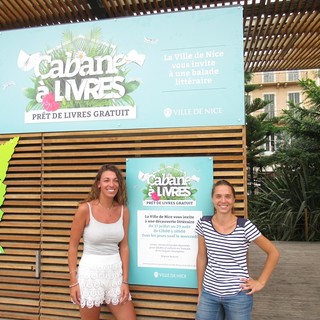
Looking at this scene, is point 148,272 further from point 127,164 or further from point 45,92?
point 45,92

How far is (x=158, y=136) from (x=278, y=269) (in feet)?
13.6

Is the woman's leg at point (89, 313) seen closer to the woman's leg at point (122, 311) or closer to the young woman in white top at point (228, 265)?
the woman's leg at point (122, 311)

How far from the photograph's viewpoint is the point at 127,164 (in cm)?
322

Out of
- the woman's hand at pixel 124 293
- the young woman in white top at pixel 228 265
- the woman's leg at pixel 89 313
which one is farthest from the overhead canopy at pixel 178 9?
the woman's leg at pixel 89 313

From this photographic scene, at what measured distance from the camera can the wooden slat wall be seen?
310 cm

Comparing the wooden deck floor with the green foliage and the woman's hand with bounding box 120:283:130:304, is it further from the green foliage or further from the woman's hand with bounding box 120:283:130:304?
the woman's hand with bounding box 120:283:130:304

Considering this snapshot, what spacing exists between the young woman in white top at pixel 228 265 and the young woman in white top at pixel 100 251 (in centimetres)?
67

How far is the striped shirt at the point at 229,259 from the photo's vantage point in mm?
2504

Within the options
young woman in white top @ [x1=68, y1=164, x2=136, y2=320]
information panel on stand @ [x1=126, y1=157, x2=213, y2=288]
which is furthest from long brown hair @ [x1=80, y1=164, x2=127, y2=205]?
information panel on stand @ [x1=126, y1=157, x2=213, y2=288]

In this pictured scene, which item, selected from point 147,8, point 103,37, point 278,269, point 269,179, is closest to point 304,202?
point 269,179

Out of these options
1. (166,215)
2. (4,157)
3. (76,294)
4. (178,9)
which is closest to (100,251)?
(76,294)

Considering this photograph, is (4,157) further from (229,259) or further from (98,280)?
(229,259)

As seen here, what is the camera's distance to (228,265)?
2.52 metres

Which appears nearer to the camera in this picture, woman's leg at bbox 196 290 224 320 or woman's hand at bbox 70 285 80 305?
woman's leg at bbox 196 290 224 320
